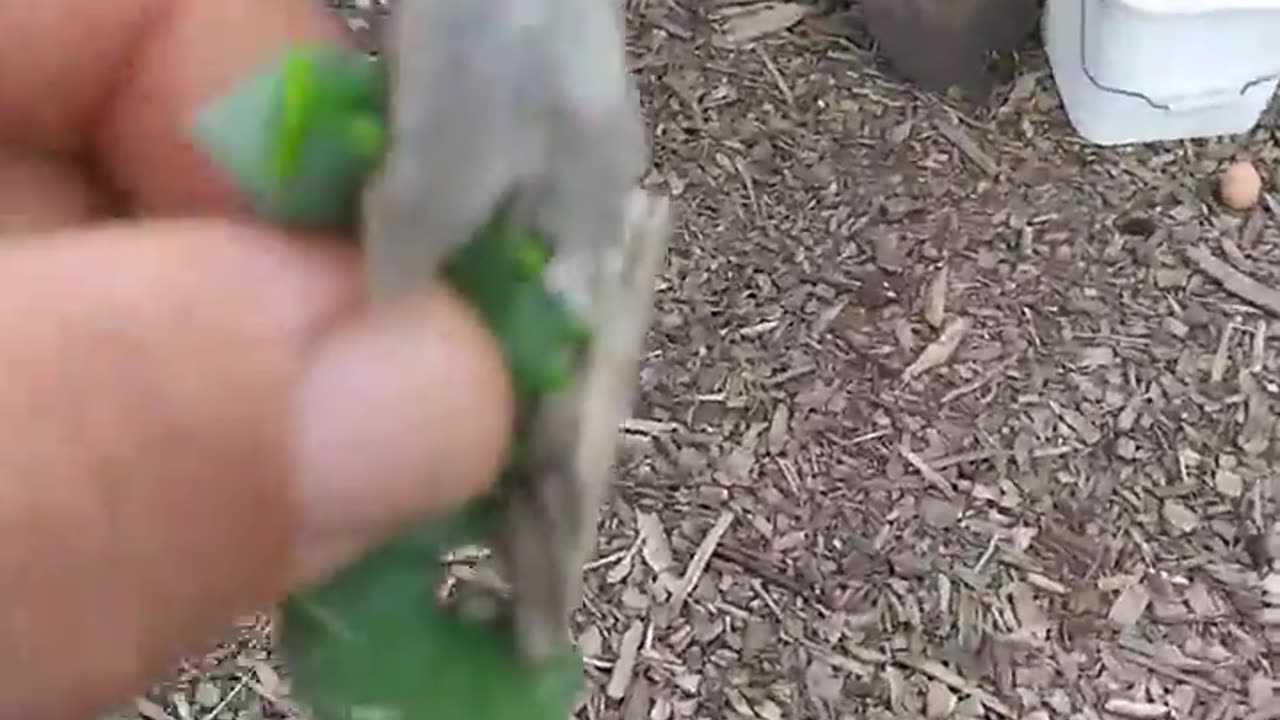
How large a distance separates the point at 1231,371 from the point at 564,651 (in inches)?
32.7

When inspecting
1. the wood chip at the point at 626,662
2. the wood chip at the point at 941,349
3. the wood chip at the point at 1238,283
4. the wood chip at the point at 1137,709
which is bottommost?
the wood chip at the point at 1137,709

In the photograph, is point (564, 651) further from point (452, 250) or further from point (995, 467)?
point (995, 467)

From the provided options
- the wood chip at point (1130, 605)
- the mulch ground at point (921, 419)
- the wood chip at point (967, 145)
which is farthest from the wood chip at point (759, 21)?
the wood chip at point (1130, 605)

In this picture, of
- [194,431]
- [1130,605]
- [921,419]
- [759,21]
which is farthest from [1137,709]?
[194,431]

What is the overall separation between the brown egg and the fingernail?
0.97 meters

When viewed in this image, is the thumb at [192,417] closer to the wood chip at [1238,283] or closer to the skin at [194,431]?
the skin at [194,431]

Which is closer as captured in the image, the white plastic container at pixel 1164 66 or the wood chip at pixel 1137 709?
the wood chip at pixel 1137 709

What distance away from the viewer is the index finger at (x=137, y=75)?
63 centimetres

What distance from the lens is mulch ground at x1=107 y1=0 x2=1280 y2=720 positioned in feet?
3.80

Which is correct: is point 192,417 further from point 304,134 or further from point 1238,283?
point 1238,283

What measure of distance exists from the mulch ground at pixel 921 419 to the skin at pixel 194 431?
26.5 inches

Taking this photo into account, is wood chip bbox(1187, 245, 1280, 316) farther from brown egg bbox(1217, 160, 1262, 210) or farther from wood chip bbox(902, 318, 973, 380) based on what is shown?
wood chip bbox(902, 318, 973, 380)

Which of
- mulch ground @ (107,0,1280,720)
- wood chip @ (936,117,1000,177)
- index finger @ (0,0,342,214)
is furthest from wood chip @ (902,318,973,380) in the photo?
index finger @ (0,0,342,214)

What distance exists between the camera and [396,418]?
0.47 metres
